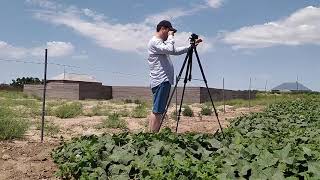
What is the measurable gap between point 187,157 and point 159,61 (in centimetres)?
283

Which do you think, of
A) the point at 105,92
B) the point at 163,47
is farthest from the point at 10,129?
the point at 105,92

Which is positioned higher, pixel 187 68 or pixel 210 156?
pixel 187 68

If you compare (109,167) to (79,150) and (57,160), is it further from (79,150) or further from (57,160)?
(57,160)

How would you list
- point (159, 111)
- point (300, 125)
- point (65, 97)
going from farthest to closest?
1. point (65, 97)
2. point (300, 125)
3. point (159, 111)

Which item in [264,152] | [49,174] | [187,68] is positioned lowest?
[49,174]

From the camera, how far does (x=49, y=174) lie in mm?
5656

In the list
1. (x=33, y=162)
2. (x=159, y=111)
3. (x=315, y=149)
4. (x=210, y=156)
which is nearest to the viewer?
(x=315, y=149)

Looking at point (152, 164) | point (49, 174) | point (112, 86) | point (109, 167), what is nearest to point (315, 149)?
point (152, 164)

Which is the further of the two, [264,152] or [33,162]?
[33,162]

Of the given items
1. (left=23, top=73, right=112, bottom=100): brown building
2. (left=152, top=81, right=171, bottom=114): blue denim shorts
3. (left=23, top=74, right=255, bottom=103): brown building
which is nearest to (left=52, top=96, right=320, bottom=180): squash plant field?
(left=152, top=81, right=171, bottom=114): blue denim shorts

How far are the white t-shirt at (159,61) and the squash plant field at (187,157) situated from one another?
4.62 ft

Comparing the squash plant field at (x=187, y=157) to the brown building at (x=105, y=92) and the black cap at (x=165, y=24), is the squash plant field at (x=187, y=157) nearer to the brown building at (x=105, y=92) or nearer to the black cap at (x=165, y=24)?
the black cap at (x=165, y=24)

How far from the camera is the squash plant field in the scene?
417 centimetres

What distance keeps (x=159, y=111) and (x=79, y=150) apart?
2017mm
